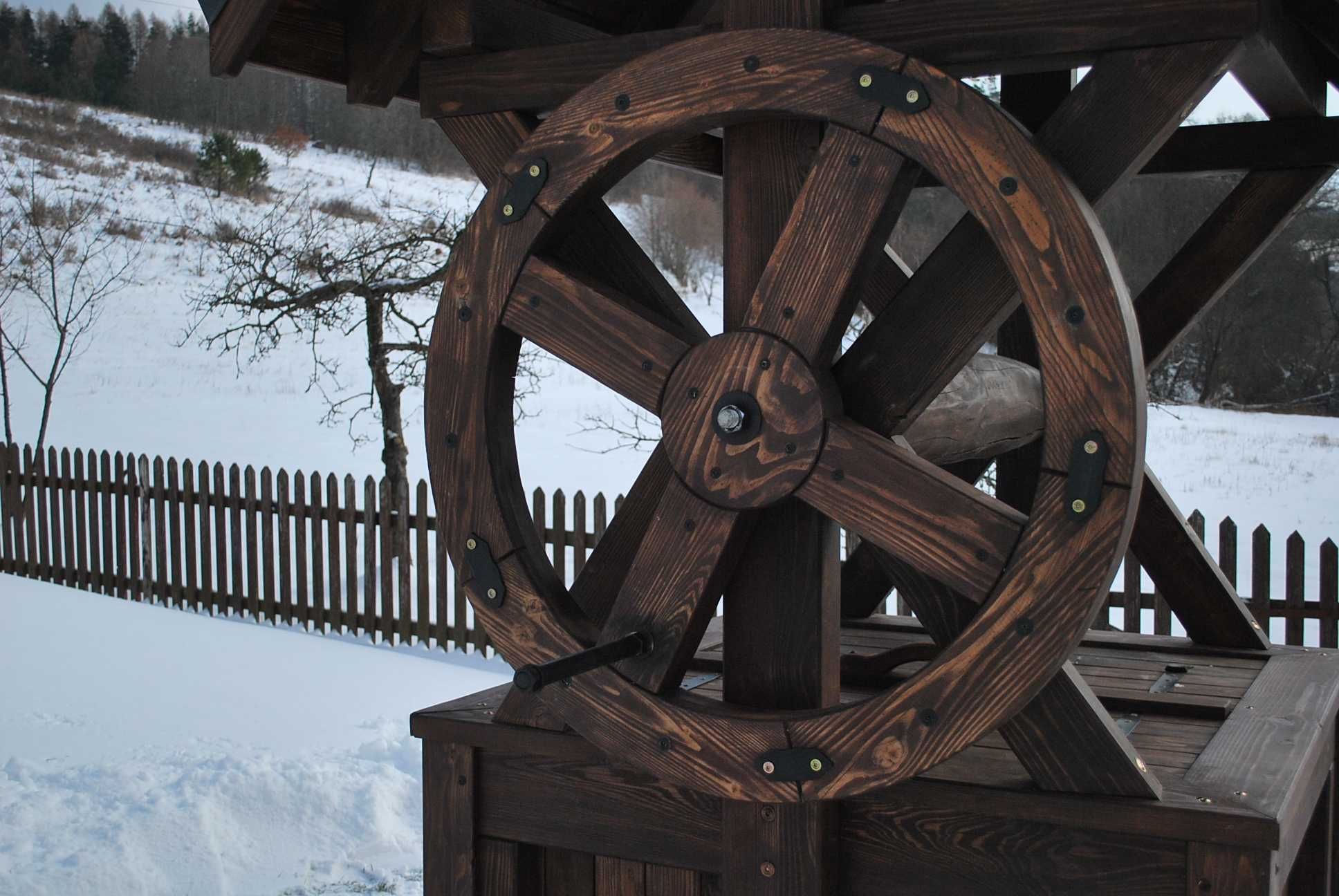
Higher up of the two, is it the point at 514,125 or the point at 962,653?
the point at 514,125

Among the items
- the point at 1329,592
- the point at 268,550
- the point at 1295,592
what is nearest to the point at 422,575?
the point at 268,550

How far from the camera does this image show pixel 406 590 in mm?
8742

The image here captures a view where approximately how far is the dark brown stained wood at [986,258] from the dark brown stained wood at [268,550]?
25.3ft

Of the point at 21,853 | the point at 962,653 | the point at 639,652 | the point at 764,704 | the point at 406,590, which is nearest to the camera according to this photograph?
the point at 962,653

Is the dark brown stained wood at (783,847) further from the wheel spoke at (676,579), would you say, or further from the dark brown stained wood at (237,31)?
the dark brown stained wood at (237,31)

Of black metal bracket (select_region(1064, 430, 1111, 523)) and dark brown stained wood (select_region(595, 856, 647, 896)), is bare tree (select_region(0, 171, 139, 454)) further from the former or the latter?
black metal bracket (select_region(1064, 430, 1111, 523))

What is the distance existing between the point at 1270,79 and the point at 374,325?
25.8ft

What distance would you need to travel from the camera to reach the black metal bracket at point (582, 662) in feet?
6.89

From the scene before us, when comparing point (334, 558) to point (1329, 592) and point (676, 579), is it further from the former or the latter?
point (676, 579)

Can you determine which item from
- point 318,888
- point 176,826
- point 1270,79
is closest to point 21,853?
point 176,826

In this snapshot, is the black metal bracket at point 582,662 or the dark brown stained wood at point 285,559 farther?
the dark brown stained wood at point 285,559

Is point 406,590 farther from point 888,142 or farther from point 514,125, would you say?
point 888,142

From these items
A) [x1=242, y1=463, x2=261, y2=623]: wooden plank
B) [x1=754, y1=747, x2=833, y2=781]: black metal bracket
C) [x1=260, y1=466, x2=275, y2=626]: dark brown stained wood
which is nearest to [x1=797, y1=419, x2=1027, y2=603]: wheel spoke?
[x1=754, y1=747, x2=833, y2=781]: black metal bracket

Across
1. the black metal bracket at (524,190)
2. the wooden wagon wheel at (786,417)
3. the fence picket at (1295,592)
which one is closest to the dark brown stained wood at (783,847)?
the wooden wagon wheel at (786,417)
